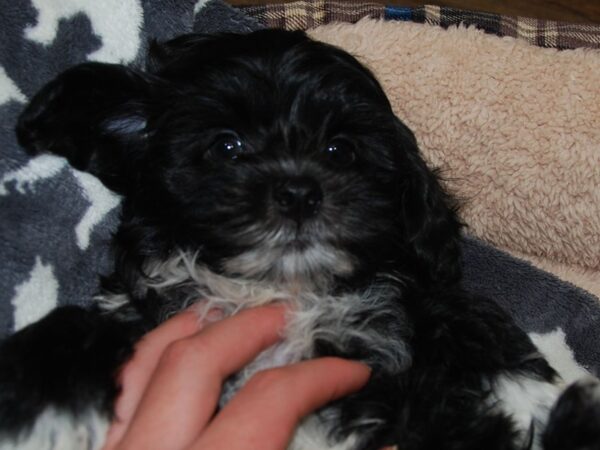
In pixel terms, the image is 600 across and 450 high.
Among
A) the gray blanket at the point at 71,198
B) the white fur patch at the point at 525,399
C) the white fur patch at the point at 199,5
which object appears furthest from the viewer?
the white fur patch at the point at 199,5

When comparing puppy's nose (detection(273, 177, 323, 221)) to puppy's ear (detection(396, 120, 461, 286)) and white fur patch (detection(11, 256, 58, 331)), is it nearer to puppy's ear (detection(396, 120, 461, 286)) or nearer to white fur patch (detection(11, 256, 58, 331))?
puppy's ear (detection(396, 120, 461, 286))

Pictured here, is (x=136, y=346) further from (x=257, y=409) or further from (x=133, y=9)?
(x=133, y=9)

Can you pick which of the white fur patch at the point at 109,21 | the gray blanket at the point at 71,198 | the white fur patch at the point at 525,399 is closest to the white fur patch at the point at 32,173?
the gray blanket at the point at 71,198

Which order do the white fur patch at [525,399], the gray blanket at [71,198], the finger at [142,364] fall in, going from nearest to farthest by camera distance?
1. the finger at [142,364]
2. the white fur patch at [525,399]
3. the gray blanket at [71,198]

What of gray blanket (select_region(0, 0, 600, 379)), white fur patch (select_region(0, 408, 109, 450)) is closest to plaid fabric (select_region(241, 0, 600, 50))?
gray blanket (select_region(0, 0, 600, 379))

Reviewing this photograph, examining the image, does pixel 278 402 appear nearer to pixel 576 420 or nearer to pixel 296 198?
pixel 296 198

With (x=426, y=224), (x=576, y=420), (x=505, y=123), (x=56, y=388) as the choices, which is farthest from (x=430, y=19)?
(x=56, y=388)

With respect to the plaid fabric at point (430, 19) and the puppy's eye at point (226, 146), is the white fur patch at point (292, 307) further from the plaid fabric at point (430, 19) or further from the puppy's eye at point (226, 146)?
the plaid fabric at point (430, 19)

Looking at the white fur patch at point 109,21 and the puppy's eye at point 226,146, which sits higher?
the white fur patch at point 109,21
